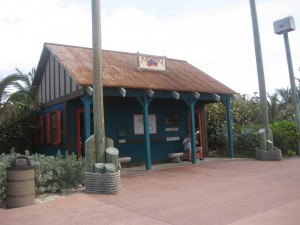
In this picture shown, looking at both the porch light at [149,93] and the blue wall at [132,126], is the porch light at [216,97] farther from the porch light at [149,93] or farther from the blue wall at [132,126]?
the porch light at [149,93]

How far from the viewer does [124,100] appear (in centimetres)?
1285

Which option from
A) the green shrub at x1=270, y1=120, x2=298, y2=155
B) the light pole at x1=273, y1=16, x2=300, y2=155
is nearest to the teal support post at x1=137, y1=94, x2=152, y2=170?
the green shrub at x1=270, y1=120, x2=298, y2=155

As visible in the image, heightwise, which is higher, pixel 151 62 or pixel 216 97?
pixel 151 62

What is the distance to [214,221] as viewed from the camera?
496 centimetres

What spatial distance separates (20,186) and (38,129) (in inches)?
314

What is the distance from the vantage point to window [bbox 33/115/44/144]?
1365 cm

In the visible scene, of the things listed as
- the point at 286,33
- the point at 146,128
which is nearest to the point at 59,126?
the point at 146,128

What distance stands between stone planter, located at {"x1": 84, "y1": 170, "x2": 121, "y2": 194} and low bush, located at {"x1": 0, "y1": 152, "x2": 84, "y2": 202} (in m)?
0.65

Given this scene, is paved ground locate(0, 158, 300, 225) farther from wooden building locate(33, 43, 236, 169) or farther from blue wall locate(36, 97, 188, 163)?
blue wall locate(36, 97, 188, 163)

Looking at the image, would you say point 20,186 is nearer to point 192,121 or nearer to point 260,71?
point 192,121

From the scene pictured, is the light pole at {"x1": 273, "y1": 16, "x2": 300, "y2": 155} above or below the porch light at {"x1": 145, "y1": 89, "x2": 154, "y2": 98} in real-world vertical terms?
above

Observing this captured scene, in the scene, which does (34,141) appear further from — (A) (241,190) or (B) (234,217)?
(B) (234,217)

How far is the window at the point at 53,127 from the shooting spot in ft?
38.7

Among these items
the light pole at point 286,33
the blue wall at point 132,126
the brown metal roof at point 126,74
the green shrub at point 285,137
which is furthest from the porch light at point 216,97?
the light pole at point 286,33
